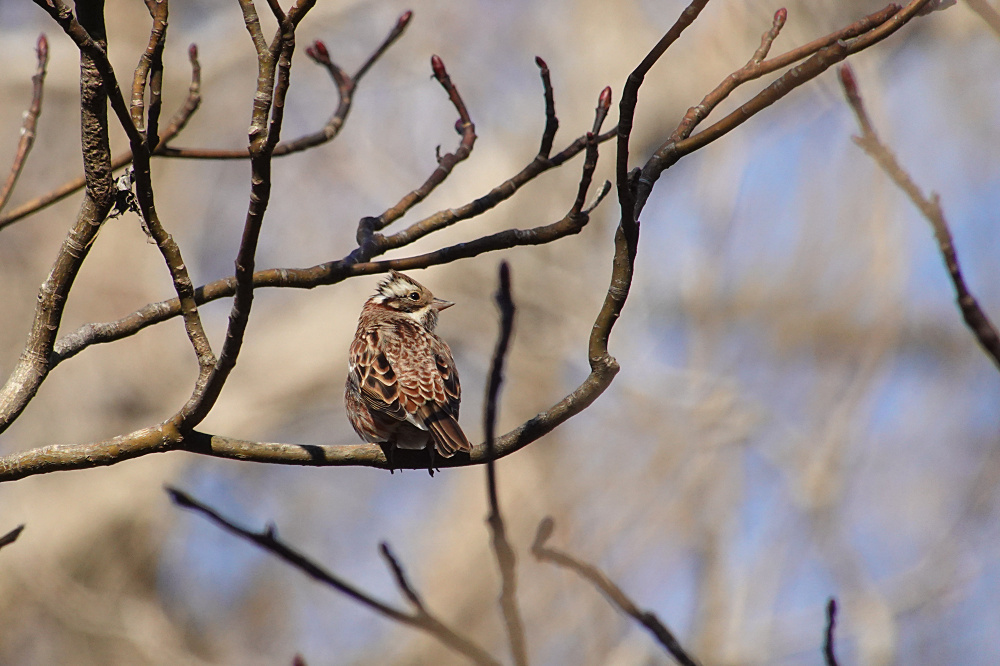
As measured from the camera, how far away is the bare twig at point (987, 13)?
2072 millimetres

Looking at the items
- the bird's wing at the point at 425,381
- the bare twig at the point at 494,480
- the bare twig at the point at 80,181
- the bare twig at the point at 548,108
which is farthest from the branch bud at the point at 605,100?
the bare twig at the point at 494,480

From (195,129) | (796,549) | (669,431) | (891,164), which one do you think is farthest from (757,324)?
(891,164)

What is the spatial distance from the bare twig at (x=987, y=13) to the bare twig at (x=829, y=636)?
4.64ft

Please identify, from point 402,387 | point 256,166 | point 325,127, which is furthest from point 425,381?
point 256,166

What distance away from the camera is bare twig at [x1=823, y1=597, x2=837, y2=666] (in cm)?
231

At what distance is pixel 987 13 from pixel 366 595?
1.87 m

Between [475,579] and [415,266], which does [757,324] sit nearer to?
[475,579]

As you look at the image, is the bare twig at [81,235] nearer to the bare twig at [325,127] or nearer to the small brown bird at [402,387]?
the bare twig at [325,127]

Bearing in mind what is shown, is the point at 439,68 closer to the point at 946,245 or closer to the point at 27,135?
the point at 27,135

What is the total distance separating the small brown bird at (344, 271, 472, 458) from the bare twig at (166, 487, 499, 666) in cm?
205

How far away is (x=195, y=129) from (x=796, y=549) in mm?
11572

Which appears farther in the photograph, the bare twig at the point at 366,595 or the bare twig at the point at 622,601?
the bare twig at the point at 622,601

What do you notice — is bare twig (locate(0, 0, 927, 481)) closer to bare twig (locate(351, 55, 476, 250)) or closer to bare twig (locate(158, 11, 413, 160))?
bare twig (locate(351, 55, 476, 250))

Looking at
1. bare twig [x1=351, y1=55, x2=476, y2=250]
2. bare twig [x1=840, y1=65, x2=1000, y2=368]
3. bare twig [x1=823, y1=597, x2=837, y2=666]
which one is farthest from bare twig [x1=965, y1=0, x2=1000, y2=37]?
bare twig [x1=351, y1=55, x2=476, y2=250]
